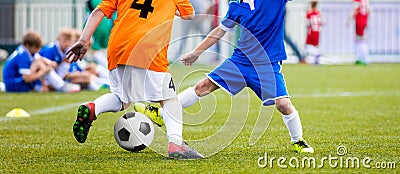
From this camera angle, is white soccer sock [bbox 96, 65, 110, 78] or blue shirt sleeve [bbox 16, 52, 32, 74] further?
white soccer sock [bbox 96, 65, 110, 78]

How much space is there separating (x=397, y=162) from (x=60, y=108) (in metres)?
6.06

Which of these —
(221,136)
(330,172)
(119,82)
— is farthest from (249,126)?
(330,172)

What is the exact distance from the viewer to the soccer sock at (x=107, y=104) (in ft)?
21.6

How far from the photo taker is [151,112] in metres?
7.29

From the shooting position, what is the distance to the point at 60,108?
11.1m

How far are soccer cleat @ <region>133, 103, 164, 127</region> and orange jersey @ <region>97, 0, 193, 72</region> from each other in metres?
0.93

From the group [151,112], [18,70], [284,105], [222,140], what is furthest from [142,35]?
[18,70]

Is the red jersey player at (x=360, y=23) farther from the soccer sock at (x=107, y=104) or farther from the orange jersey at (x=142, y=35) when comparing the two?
the orange jersey at (x=142, y=35)

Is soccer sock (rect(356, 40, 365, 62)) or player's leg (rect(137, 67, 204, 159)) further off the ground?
player's leg (rect(137, 67, 204, 159))

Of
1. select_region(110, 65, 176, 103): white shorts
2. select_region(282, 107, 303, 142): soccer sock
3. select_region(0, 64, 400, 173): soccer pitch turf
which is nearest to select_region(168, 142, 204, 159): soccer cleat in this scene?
select_region(0, 64, 400, 173): soccer pitch turf

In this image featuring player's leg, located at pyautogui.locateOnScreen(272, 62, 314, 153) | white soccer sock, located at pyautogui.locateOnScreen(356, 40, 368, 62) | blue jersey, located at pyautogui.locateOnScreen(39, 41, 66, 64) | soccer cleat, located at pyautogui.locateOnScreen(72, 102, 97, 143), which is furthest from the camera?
white soccer sock, located at pyautogui.locateOnScreen(356, 40, 368, 62)

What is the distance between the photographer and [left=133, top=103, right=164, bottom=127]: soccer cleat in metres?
7.25

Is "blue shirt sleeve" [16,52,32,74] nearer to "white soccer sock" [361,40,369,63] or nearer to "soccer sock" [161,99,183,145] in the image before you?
"soccer sock" [161,99,183,145]

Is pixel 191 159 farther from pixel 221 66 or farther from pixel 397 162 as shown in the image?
pixel 397 162
